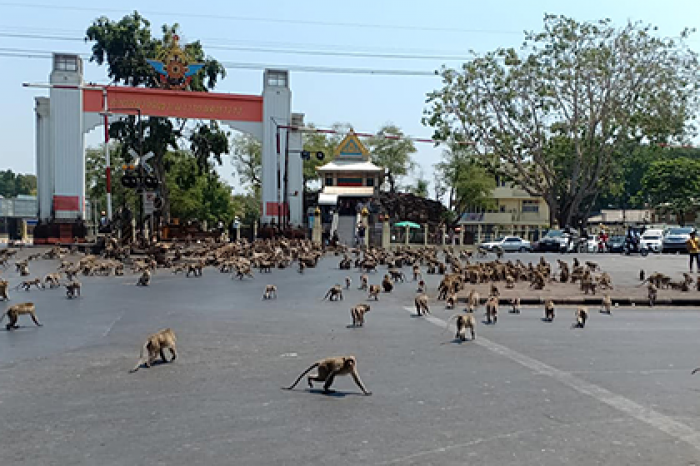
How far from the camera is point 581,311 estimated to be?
13.0 meters

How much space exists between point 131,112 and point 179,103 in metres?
→ 3.53

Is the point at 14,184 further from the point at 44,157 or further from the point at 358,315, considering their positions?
the point at 358,315

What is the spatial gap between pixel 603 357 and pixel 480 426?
4185 mm

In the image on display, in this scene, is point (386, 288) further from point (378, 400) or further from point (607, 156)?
point (607, 156)

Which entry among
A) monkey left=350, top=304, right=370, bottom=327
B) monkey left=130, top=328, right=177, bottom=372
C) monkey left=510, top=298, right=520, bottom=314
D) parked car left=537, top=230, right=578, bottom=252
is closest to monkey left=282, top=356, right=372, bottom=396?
monkey left=130, top=328, right=177, bottom=372

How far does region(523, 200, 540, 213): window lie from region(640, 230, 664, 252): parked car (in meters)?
40.2

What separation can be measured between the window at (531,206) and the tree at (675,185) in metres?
19.1

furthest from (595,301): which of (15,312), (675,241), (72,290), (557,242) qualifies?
(557,242)

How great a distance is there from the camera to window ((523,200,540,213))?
87.5 metres

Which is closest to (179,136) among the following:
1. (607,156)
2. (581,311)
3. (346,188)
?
(346,188)

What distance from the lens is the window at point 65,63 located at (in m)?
47.0

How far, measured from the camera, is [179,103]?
48906 millimetres

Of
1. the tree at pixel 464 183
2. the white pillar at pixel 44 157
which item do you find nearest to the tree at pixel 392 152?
the tree at pixel 464 183

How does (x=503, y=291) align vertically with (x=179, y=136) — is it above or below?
below
